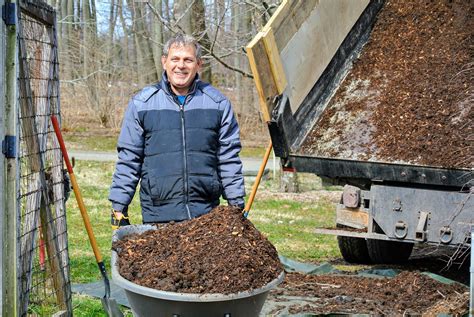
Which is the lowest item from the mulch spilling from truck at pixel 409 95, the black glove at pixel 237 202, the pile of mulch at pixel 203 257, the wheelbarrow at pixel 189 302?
the wheelbarrow at pixel 189 302

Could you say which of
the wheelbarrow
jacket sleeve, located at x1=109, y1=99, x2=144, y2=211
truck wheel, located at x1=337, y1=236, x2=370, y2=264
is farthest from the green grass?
the wheelbarrow

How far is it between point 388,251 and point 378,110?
1.44 metres

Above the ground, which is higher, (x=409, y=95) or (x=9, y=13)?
(x=9, y=13)

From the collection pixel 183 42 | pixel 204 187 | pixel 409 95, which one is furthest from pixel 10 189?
pixel 409 95

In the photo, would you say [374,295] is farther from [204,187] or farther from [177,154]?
[177,154]

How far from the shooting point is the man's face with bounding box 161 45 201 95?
493 cm

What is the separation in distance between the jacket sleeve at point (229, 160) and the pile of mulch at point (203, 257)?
2.05ft

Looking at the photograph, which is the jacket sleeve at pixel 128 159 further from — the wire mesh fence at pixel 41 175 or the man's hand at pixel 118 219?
the wire mesh fence at pixel 41 175

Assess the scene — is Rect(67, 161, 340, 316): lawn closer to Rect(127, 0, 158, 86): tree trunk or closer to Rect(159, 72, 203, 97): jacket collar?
Rect(159, 72, 203, 97): jacket collar

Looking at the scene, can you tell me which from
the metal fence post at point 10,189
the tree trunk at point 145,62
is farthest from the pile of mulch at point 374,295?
the tree trunk at point 145,62

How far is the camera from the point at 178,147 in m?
4.91

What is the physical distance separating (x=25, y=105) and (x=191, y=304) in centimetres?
152

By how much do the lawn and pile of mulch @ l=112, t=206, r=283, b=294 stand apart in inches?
69.0

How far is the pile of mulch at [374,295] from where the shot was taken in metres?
6.04
